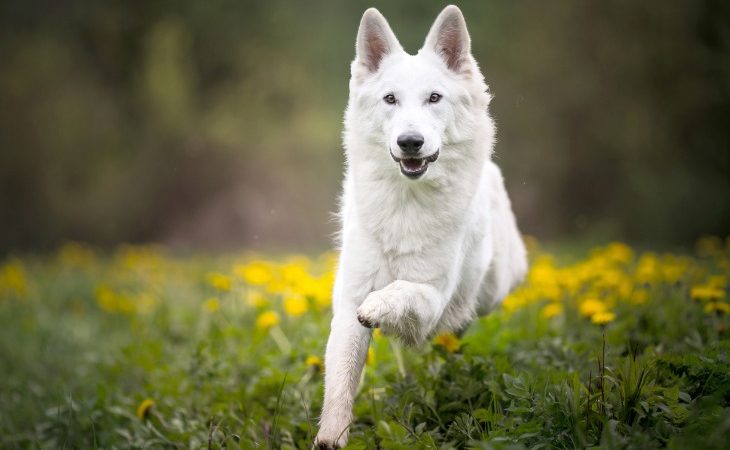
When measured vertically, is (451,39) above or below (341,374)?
above

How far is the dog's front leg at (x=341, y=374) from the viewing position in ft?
8.82

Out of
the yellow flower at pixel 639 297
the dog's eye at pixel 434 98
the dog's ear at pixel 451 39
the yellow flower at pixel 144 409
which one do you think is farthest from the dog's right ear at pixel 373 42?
the yellow flower at pixel 639 297

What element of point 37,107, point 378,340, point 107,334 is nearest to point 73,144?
point 37,107

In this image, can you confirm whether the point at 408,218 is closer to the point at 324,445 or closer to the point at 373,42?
the point at 373,42

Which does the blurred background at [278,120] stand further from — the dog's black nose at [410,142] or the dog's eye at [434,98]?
the dog's black nose at [410,142]

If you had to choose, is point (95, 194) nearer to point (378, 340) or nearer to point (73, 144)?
point (73, 144)

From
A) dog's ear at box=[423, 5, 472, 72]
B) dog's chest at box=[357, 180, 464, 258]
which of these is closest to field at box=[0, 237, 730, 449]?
dog's chest at box=[357, 180, 464, 258]

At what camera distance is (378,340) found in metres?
4.43

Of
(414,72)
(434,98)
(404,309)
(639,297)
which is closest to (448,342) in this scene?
(404,309)

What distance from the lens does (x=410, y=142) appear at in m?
2.83

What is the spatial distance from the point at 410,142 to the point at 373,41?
0.66 metres

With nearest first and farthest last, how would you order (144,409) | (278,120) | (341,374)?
(341,374), (144,409), (278,120)

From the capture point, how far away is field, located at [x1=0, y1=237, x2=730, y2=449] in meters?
2.56

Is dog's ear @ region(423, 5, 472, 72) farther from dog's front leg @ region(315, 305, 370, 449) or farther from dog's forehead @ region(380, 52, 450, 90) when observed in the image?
dog's front leg @ region(315, 305, 370, 449)
